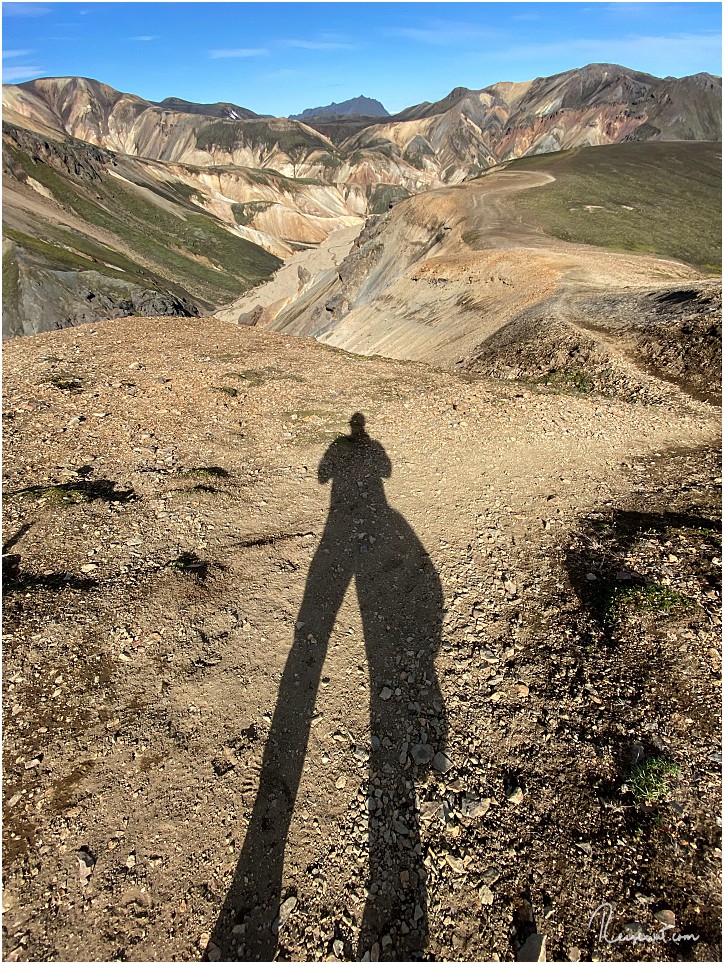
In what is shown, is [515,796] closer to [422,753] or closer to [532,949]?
[422,753]

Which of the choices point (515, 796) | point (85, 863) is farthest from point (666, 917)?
point (85, 863)

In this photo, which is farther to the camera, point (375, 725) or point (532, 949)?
point (375, 725)

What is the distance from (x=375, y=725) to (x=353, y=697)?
0.48 meters

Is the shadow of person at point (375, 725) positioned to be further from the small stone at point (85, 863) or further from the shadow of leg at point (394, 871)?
the small stone at point (85, 863)

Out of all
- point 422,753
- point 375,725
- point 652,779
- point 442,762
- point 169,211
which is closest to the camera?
point 652,779

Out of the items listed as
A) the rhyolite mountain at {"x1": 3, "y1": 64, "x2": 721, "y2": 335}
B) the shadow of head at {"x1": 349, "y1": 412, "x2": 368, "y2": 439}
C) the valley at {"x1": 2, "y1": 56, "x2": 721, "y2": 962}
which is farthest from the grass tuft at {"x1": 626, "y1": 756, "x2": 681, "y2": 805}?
the rhyolite mountain at {"x1": 3, "y1": 64, "x2": 721, "y2": 335}

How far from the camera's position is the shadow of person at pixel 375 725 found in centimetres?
489

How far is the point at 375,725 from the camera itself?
6.58 meters

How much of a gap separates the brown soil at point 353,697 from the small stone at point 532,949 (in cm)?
7

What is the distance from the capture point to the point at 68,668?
665cm

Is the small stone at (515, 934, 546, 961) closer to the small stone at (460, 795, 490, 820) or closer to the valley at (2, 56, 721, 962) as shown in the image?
the valley at (2, 56, 721, 962)

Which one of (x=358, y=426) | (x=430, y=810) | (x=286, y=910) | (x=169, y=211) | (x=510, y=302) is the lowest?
(x=286, y=910)

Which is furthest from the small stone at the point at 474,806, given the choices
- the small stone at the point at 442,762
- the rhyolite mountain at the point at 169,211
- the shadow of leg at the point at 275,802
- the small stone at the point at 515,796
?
the rhyolite mountain at the point at 169,211

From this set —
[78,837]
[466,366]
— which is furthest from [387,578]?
[466,366]
